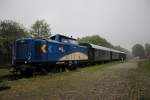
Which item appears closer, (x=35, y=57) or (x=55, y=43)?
(x=35, y=57)

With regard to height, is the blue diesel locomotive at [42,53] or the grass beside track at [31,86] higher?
the blue diesel locomotive at [42,53]

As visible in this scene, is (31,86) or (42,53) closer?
(31,86)

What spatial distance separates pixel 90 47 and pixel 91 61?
2.40m

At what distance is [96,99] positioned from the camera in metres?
6.89

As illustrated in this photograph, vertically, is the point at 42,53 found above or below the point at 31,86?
above

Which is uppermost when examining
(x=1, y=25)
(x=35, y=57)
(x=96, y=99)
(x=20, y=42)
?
(x=1, y=25)

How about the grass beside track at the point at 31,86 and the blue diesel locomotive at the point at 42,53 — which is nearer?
the grass beside track at the point at 31,86

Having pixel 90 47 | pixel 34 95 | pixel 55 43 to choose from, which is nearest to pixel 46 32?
pixel 90 47

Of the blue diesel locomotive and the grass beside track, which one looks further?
the blue diesel locomotive

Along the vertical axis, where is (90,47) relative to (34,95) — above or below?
above

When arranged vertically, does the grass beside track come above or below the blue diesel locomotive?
below

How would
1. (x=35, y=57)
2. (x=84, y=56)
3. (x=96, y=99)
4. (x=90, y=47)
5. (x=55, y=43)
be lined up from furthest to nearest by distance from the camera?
(x=90, y=47)
(x=84, y=56)
(x=55, y=43)
(x=35, y=57)
(x=96, y=99)

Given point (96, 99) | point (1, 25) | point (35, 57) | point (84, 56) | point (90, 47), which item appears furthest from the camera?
point (1, 25)

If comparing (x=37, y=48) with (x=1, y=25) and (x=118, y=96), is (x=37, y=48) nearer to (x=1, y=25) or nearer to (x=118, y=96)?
(x=118, y=96)
